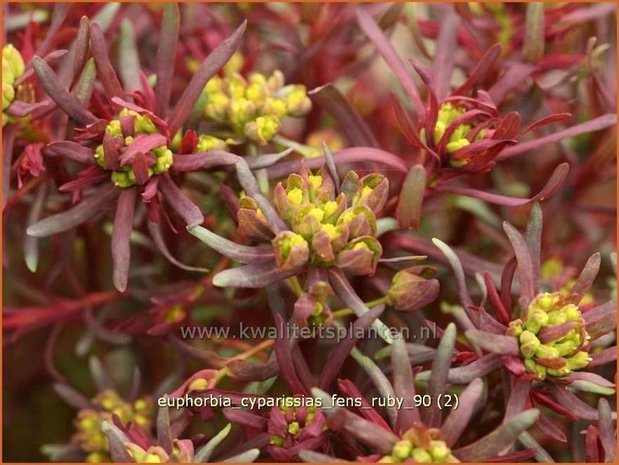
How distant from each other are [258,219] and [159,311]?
24cm

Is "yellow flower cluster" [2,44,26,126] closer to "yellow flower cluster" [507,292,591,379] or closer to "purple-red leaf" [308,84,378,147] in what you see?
"purple-red leaf" [308,84,378,147]

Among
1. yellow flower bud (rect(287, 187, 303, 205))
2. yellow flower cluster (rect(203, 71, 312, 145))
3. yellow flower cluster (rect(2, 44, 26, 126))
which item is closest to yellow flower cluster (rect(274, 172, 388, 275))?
yellow flower bud (rect(287, 187, 303, 205))

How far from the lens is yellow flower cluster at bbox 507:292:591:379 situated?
65 cm

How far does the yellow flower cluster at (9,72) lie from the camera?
738 mm

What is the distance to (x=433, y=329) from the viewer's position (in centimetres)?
72

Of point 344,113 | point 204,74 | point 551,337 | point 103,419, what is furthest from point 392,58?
point 103,419

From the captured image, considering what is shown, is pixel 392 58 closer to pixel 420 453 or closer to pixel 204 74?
pixel 204 74

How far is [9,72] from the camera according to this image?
75 cm

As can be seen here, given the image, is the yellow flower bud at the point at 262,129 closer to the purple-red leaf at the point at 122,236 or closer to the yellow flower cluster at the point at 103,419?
the purple-red leaf at the point at 122,236

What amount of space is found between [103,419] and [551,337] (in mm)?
460

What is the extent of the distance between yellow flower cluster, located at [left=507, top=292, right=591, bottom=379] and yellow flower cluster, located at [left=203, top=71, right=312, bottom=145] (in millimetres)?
278

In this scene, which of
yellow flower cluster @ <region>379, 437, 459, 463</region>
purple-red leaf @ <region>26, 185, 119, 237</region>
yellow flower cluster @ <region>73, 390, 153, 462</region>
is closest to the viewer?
yellow flower cluster @ <region>379, 437, 459, 463</region>

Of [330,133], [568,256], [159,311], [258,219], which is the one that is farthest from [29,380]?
[568,256]

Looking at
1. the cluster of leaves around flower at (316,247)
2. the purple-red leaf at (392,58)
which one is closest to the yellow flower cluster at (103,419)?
the cluster of leaves around flower at (316,247)
